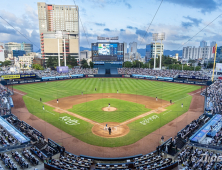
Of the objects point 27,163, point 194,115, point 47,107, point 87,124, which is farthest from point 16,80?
point 194,115

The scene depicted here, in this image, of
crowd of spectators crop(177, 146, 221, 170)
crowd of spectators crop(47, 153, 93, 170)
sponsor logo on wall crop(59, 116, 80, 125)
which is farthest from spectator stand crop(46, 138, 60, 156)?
crowd of spectators crop(177, 146, 221, 170)

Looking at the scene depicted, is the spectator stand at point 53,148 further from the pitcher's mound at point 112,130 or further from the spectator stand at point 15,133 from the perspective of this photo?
the pitcher's mound at point 112,130

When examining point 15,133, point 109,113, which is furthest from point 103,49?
point 15,133

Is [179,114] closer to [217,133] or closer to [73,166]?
[217,133]

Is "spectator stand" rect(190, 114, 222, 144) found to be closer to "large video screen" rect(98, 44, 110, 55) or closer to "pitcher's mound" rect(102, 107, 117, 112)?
"pitcher's mound" rect(102, 107, 117, 112)

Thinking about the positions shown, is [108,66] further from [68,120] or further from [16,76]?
[68,120]

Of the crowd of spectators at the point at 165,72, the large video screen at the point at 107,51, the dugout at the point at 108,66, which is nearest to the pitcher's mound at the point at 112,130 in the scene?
the crowd of spectators at the point at 165,72
